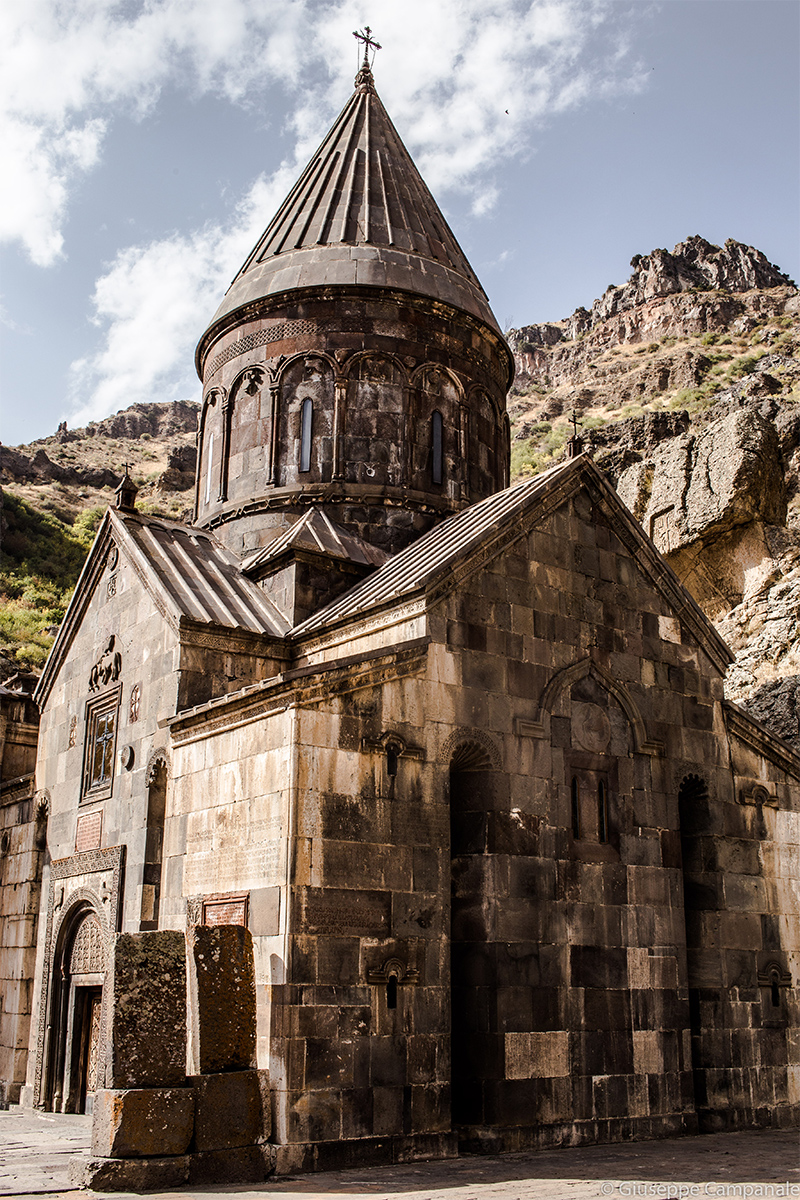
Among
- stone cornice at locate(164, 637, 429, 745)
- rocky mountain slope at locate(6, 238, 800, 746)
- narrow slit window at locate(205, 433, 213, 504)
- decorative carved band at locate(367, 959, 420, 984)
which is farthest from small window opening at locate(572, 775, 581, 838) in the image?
narrow slit window at locate(205, 433, 213, 504)

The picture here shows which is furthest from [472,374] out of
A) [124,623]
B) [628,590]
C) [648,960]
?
[648,960]

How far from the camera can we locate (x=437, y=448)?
548 inches

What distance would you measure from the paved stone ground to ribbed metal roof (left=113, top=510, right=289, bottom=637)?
4.96 meters

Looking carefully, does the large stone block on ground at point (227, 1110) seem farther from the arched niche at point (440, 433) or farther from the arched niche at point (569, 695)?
the arched niche at point (440, 433)

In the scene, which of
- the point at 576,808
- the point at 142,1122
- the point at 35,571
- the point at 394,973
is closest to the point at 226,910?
the point at 394,973

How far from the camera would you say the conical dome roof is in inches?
554

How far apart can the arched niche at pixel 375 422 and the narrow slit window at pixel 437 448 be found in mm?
462

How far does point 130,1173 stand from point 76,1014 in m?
5.30

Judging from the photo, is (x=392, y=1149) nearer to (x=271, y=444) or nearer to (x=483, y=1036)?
(x=483, y=1036)

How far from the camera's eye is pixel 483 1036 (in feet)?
28.5

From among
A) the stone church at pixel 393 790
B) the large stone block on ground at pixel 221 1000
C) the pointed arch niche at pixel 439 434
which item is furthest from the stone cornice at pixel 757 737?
the large stone block on ground at pixel 221 1000

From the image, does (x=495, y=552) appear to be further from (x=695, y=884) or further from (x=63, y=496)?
(x=63, y=496)

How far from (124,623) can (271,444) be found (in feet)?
10.7

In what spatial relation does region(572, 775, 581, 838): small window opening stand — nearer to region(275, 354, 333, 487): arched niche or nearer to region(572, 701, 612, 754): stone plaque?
region(572, 701, 612, 754): stone plaque
